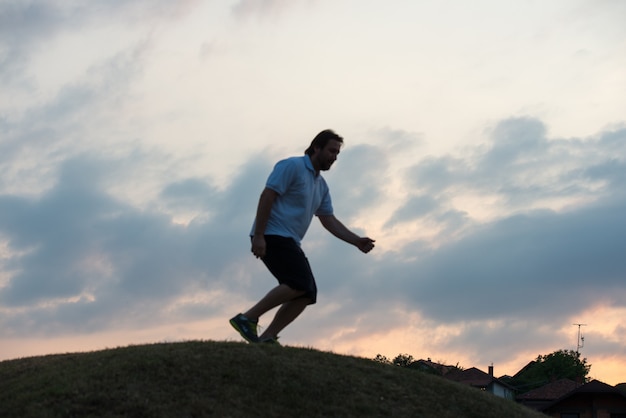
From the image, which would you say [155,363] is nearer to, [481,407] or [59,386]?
[59,386]

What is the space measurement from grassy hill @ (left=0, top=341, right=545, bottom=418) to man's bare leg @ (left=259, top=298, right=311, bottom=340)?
304mm

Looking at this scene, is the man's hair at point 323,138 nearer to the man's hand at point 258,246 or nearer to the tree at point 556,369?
the man's hand at point 258,246

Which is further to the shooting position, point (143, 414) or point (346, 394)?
point (346, 394)

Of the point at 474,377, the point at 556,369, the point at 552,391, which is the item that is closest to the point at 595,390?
the point at 552,391

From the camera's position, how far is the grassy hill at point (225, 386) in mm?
10430

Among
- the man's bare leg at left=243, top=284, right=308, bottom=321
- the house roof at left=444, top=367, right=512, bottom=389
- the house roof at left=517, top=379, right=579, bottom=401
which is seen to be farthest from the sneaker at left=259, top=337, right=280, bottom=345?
the house roof at left=444, top=367, right=512, bottom=389

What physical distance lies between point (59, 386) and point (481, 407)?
17.2ft

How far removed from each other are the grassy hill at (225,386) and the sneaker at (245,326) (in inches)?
7.6

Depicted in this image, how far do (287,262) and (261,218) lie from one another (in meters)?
0.66

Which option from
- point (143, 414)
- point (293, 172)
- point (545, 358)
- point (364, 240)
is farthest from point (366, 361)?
point (545, 358)

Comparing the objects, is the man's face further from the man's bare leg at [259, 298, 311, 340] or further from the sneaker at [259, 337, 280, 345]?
the sneaker at [259, 337, 280, 345]

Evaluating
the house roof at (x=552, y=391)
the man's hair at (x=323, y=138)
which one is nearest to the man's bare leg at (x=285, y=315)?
the man's hair at (x=323, y=138)

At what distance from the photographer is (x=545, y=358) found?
11150 centimetres

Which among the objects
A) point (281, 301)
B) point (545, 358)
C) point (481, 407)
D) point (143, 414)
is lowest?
point (143, 414)
